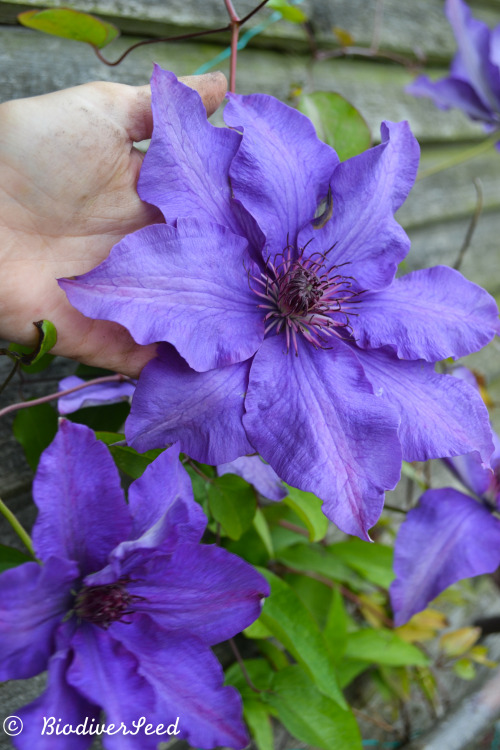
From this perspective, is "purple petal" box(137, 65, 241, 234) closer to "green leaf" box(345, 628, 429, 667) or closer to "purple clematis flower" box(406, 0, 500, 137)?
"purple clematis flower" box(406, 0, 500, 137)

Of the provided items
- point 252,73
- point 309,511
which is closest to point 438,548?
point 309,511

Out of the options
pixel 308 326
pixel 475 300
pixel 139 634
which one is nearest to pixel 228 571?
pixel 139 634

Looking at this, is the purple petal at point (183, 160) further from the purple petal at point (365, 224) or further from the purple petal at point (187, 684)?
the purple petal at point (187, 684)

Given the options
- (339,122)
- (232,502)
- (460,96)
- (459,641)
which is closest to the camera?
(232,502)

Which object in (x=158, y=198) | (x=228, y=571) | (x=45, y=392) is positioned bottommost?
(x=45, y=392)

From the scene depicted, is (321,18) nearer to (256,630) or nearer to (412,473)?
(412,473)

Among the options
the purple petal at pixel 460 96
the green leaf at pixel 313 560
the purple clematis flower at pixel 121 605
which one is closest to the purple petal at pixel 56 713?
the purple clematis flower at pixel 121 605

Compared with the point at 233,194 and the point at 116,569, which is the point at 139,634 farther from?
the point at 233,194
